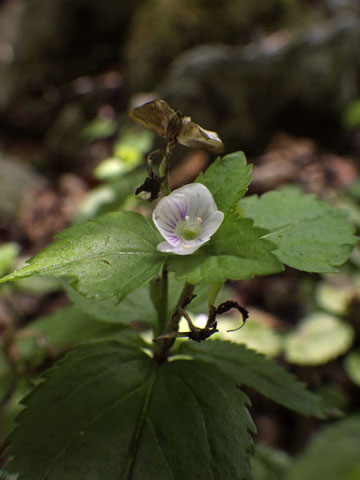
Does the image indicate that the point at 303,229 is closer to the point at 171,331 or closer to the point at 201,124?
the point at 171,331

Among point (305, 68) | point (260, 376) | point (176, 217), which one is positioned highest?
point (176, 217)

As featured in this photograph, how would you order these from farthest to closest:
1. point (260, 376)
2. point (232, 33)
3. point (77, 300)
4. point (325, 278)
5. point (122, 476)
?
point (232, 33)
point (325, 278)
point (77, 300)
point (260, 376)
point (122, 476)

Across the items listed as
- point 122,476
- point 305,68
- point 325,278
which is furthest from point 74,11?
point 122,476

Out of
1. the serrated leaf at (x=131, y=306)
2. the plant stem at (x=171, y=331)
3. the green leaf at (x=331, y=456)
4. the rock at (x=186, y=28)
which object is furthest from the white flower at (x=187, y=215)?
the rock at (x=186, y=28)

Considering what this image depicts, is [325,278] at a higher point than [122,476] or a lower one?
lower

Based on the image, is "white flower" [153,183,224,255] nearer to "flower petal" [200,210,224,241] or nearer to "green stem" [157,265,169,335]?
"flower petal" [200,210,224,241]

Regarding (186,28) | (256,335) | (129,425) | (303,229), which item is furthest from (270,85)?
(129,425)

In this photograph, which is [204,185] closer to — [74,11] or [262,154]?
[262,154]
